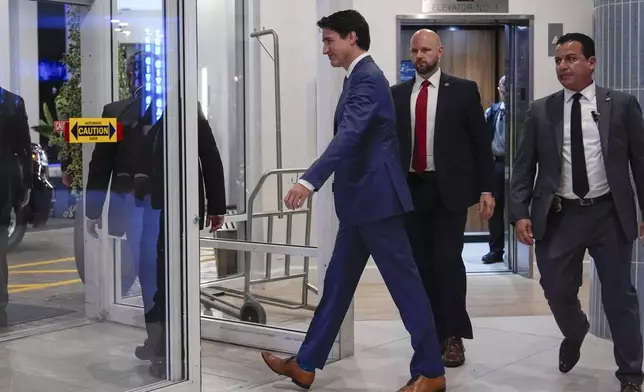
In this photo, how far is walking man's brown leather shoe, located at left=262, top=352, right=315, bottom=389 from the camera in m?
3.87

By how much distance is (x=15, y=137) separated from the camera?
15.5 feet

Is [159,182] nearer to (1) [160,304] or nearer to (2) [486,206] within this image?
(1) [160,304]

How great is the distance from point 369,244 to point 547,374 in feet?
3.99

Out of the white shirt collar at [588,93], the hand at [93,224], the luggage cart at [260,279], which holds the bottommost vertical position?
the luggage cart at [260,279]

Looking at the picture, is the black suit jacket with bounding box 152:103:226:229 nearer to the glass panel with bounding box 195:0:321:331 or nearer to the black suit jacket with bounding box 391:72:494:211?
the glass panel with bounding box 195:0:321:331

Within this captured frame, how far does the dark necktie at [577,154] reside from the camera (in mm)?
3824

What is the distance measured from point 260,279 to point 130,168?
4.45ft

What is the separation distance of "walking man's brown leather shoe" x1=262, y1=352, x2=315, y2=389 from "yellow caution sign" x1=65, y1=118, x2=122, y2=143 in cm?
118

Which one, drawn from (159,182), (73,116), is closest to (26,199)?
(73,116)

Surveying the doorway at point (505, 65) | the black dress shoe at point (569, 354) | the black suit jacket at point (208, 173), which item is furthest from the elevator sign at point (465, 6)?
the black dress shoe at point (569, 354)

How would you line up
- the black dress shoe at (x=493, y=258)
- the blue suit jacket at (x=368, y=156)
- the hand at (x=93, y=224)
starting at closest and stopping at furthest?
1. the blue suit jacket at (x=368, y=156)
2. the hand at (x=93, y=224)
3. the black dress shoe at (x=493, y=258)

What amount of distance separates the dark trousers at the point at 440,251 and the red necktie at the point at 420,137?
0.17 ft

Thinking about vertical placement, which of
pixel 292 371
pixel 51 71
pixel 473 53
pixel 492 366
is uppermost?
pixel 473 53

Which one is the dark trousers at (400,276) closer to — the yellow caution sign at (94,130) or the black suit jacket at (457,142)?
the black suit jacket at (457,142)
